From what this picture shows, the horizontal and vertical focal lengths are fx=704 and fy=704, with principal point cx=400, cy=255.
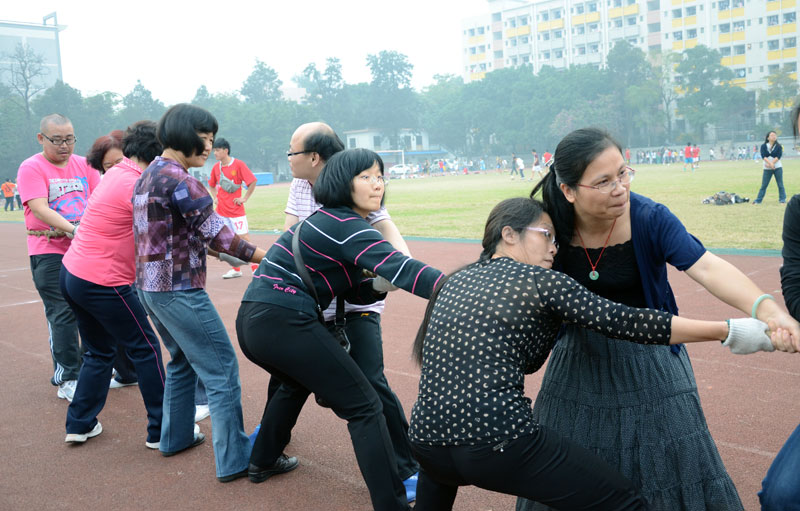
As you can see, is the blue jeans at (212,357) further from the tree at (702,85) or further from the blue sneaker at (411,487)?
the tree at (702,85)

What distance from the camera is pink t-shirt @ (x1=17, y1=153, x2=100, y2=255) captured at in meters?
5.55

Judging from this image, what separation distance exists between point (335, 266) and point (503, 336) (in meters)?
1.14

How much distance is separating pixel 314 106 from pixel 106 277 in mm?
90541

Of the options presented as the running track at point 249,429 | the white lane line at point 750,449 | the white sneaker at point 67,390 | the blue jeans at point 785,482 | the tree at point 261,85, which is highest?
the tree at point 261,85

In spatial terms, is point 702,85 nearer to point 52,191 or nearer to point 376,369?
point 52,191

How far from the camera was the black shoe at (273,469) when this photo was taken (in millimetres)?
3994

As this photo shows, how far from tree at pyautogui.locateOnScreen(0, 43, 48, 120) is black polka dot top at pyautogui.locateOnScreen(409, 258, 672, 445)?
7374cm

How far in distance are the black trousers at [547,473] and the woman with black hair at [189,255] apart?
2.03 meters

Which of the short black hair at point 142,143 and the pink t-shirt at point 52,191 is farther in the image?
the pink t-shirt at point 52,191

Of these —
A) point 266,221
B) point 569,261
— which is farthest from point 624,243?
point 266,221

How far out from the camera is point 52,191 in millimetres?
5703

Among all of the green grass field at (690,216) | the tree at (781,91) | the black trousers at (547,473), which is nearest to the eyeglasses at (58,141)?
the black trousers at (547,473)

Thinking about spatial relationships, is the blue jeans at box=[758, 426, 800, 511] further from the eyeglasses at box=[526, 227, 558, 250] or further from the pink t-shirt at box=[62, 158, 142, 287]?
the pink t-shirt at box=[62, 158, 142, 287]

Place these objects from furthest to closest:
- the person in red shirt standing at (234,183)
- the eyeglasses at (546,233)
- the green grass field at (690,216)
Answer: the green grass field at (690,216), the person in red shirt standing at (234,183), the eyeglasses at (546,233)
